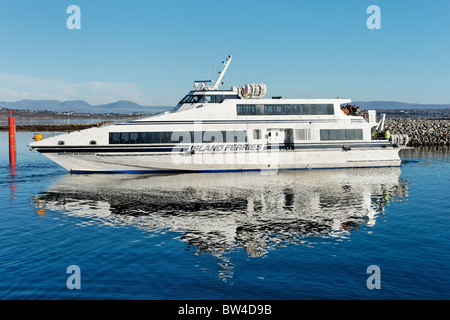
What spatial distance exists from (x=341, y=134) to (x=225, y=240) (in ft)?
64.6

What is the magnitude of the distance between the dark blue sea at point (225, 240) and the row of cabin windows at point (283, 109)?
680 centimetres

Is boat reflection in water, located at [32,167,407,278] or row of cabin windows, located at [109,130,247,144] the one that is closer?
boat reflection in water, located at [32,167,407,278]

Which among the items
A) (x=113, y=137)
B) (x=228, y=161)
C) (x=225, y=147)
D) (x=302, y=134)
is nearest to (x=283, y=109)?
(x=302, y=134)

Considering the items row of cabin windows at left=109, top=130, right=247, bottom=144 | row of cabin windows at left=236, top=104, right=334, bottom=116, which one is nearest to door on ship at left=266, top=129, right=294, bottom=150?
row of cabin windows at left=236, top=104, right=334, bottom=116

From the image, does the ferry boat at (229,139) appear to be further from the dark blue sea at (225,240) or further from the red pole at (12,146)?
the red pole at (12,146)

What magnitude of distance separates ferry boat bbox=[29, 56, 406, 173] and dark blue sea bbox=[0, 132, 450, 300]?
3742 millimetres

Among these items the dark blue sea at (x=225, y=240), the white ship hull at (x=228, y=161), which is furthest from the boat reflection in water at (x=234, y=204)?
the white ship hull at (x=228, y=161)

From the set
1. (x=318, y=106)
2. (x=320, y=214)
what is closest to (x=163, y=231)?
(x=320, y=214)

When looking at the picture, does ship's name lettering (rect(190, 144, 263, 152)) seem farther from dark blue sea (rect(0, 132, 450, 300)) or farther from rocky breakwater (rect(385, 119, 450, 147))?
rocky breakwater (rect(385, 119, 450, 147))

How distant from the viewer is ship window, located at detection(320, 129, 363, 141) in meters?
30.0

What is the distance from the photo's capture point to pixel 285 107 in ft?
98.2

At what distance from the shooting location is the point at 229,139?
28906 millimetres

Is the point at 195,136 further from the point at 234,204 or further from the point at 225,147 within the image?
the point at 234,204

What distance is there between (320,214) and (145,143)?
15.0m
